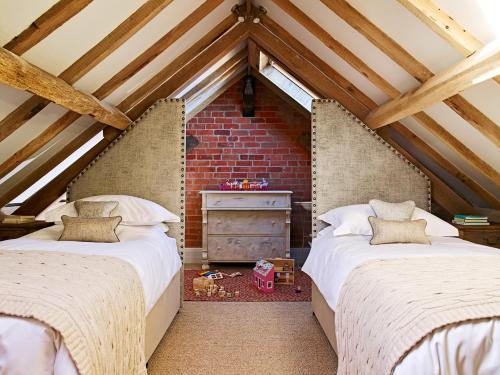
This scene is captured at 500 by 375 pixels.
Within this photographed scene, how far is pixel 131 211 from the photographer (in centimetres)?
297

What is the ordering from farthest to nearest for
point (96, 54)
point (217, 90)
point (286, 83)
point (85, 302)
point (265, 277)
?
point (217, 90), point (286, 83), point (265, 277), point (96, 54), point (85, 302)

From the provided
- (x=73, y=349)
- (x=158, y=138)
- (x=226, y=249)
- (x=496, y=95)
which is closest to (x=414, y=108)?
(x=496, y=95)

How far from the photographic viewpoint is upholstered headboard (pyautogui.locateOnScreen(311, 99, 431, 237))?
327 cm

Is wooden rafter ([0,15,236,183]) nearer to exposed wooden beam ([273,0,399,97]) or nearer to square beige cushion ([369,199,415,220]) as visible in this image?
exposed wooden beam ([273,0,399,97])

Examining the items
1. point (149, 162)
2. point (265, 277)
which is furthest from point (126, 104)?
point (265, 277)

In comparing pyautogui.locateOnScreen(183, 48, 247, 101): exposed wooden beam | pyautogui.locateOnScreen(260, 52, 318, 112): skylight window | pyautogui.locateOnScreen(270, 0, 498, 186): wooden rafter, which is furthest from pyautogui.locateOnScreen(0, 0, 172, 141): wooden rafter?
pyautogui.locateOnScreen(260, 52, 318, 112): skylight window

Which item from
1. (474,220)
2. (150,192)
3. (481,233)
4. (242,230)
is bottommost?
(242,230)

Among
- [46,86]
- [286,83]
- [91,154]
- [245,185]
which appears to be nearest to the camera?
[46,86]

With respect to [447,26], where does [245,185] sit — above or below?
below

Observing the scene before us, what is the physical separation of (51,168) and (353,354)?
287cm

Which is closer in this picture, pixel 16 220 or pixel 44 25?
pixel 44 25

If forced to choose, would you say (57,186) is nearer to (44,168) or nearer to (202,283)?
(44,168)

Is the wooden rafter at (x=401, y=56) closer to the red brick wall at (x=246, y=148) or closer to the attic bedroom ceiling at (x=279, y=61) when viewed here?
the attic bedroom ceiling at (x=279, y=61)

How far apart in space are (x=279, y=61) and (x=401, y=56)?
1.78 metres
